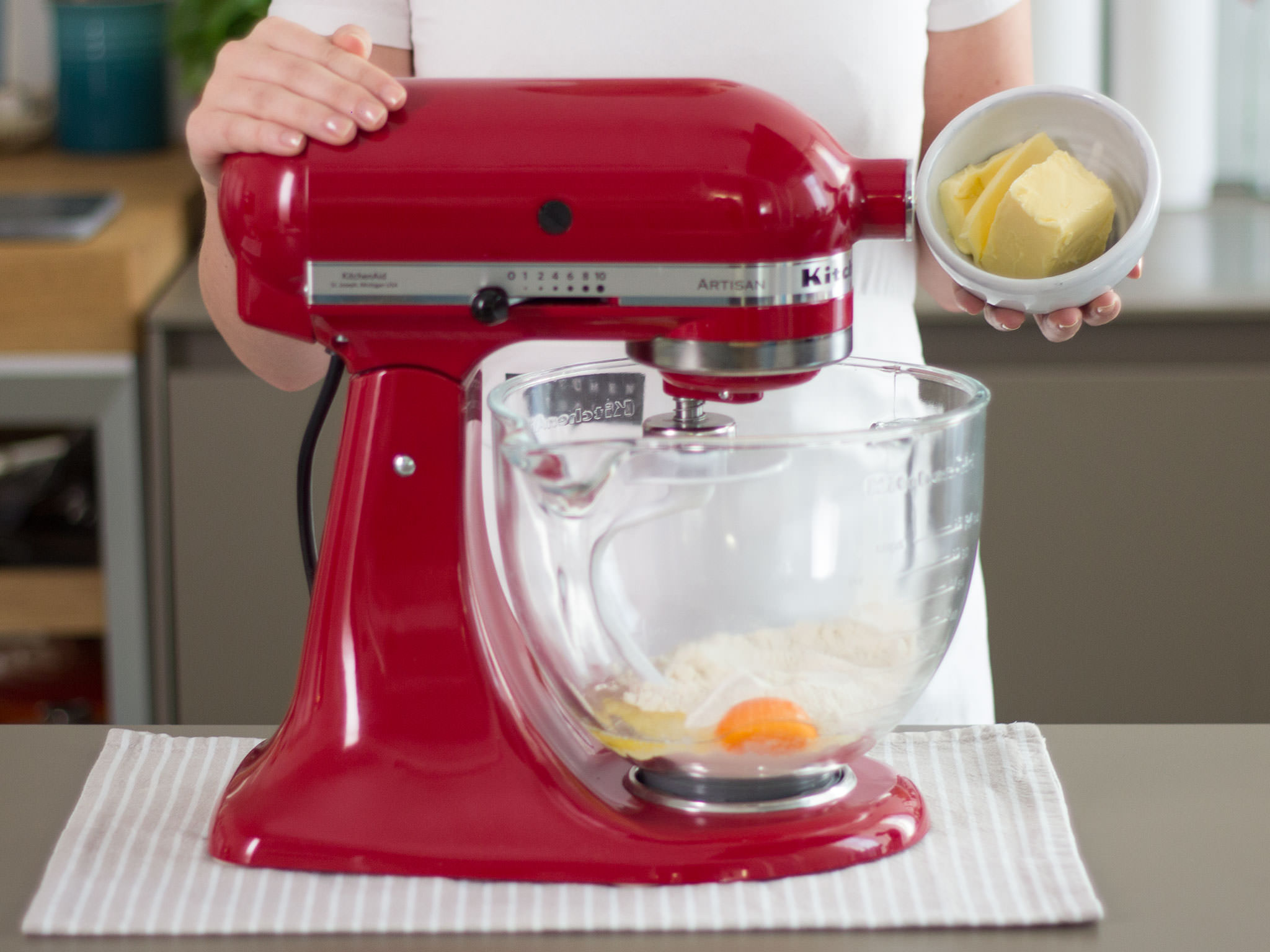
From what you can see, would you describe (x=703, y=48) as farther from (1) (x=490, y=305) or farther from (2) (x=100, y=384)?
(2) (x=100, y=384)

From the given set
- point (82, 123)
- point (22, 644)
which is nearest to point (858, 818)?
point (22, 644)

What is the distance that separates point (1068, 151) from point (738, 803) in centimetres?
32

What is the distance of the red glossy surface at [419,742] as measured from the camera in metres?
0.65

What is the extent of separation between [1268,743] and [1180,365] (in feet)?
3.44

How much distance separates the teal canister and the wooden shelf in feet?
2.23

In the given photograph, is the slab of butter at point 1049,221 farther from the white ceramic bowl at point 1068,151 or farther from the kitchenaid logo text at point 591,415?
the kitchenaid logo text at point 591,415

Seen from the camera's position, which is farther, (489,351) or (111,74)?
(111,74)

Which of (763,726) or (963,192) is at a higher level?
(963,192)

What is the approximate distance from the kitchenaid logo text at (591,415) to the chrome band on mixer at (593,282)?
0.08 m

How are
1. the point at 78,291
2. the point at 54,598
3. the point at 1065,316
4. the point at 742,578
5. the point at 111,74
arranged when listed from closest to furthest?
the point at 742,578, the point at 1065,316, the point at 78,291, the point at 54,598, the point at 111,74

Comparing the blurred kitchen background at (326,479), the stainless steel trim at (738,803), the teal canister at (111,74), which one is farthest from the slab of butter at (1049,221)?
the teal canister at (111,74)

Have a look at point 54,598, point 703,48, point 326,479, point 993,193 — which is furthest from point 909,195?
point 54,598

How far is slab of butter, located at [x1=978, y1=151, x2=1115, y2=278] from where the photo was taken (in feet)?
2.14

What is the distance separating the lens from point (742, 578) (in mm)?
619
